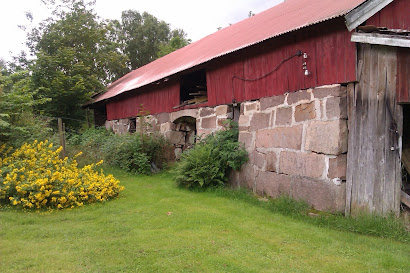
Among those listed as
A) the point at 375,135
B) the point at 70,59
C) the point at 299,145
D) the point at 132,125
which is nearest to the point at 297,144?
the point at 299,145

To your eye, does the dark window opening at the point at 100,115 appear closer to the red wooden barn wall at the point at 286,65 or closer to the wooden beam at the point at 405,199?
the red wooden barn wall at the point at 286,65

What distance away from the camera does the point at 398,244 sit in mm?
4285

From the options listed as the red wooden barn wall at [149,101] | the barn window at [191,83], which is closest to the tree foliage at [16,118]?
the red wooden barn wall at [149,101]

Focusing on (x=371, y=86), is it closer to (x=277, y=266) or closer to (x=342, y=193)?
(x=342, y=193)

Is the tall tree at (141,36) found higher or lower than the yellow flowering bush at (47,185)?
higher

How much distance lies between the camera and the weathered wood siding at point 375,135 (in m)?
4.93

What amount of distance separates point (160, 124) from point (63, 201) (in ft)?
20.3

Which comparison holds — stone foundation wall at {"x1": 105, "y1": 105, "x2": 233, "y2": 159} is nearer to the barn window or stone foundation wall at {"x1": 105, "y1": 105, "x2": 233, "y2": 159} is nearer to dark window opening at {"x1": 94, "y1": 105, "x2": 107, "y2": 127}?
the barn window

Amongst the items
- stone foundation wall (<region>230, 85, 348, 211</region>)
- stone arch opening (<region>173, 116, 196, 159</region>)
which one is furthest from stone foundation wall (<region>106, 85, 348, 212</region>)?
stone arch opening (<region>173, 116, 196, 159</region>)

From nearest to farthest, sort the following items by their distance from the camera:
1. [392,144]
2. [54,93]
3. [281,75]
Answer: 1. [392,144]
2. [281,75]
3. [54,93]

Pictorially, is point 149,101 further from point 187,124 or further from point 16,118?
point 16,118

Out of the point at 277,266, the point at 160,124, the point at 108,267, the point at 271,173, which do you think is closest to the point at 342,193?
the point at 271,173

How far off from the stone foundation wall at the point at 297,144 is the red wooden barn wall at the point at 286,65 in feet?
0.69

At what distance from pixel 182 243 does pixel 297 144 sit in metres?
3.15
